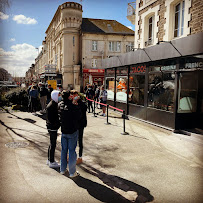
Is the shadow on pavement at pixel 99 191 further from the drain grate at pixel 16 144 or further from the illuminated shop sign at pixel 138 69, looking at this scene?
the illuminated shop sign at pixel 138 69

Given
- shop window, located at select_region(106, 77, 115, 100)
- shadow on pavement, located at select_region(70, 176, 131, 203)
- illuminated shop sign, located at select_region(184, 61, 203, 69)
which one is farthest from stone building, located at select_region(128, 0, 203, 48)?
shadow on pavement, located at select_region(70, 176, 131, 203)

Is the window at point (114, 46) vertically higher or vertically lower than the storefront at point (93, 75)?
higher

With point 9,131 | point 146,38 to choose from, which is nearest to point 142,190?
point 9,131

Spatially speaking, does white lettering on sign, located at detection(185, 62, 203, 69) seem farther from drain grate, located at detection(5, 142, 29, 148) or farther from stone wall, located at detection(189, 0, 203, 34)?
drain grate, located at detection(5, 142, 29, 148)

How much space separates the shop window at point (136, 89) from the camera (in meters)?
9.68

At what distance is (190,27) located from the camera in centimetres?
698

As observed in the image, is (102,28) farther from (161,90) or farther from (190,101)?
(190,101)

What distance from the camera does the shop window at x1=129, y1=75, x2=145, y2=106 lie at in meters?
9.68

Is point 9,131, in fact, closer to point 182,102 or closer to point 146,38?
point 182,102

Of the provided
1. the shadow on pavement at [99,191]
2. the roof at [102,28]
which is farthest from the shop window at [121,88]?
the roof at [102,28]

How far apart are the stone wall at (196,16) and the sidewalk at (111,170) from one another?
11.7 feet

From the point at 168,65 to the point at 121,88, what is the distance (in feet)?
14.2

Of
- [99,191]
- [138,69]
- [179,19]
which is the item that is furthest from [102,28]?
[99,191]

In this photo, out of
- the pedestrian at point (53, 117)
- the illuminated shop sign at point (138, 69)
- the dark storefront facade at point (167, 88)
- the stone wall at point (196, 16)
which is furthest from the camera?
the illuminated shop sign at point (138, 69)
